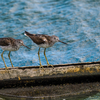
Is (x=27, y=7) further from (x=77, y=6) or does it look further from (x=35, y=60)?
(x=35, y=60)

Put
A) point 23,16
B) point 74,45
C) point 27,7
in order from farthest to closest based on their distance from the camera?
1. point 27,7
2. point 23,16
3. point 74,45

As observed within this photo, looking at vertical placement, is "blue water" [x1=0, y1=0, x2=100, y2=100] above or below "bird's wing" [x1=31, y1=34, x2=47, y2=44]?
below

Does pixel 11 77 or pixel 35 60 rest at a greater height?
pixel 11 77

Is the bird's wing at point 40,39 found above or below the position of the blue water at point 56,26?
above

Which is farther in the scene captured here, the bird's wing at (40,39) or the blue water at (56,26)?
the blue water at (56,26)

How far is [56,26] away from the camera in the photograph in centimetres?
1641

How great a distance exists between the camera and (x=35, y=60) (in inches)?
459

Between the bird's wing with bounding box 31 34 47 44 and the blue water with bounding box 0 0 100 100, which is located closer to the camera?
the bird's wing with bounding box 31 34 47 44

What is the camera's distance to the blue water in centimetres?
1204

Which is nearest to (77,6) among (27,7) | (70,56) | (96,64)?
(27,7)

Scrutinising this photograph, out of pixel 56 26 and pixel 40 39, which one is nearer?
pixel 40 39

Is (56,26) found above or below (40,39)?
below

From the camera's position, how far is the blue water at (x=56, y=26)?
1204 centimetres

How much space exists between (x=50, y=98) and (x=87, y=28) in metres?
10.2
